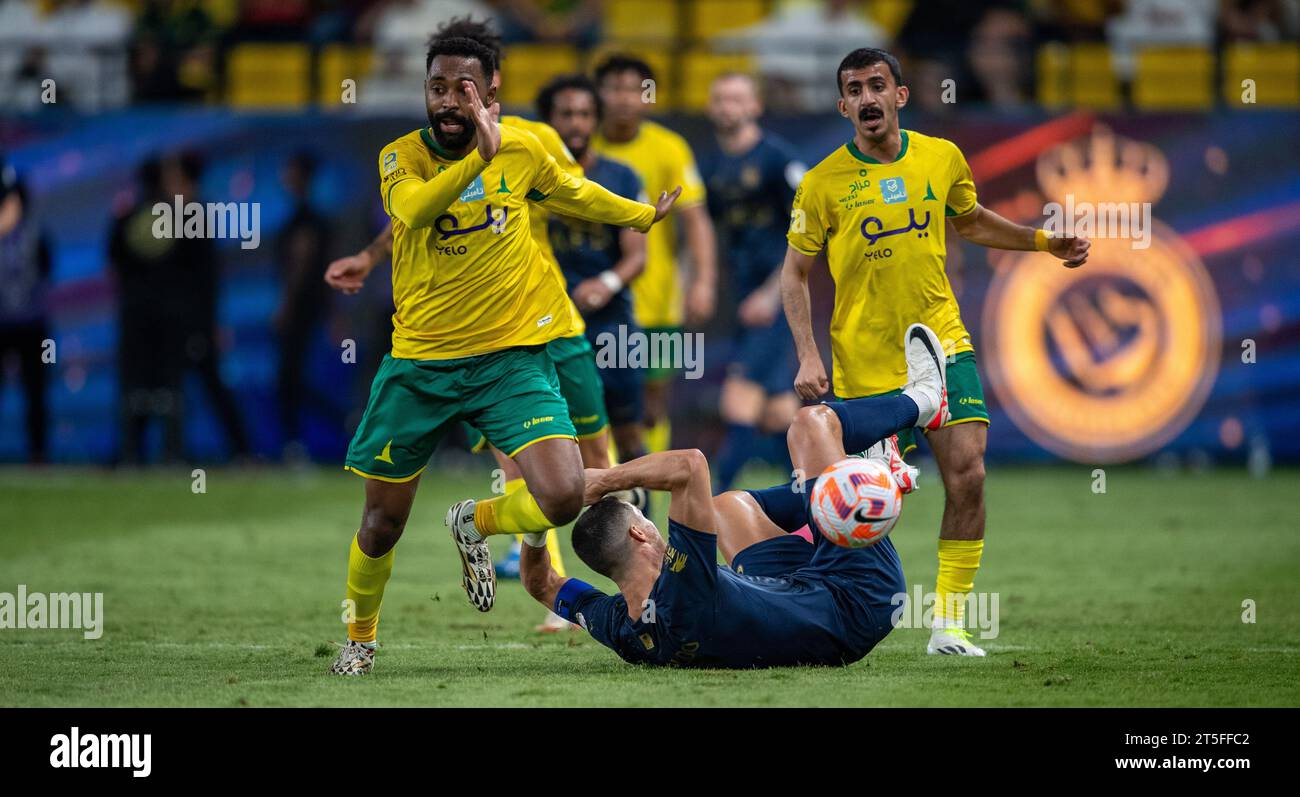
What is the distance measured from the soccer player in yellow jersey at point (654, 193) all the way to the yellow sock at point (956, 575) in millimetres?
3526

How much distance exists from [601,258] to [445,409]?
128 inches

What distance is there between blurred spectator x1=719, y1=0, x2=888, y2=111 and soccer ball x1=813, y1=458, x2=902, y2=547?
1169 centimetres

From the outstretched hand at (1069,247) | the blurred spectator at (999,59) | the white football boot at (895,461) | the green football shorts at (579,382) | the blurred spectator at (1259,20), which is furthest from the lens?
the blurred spectator at (1259,20)

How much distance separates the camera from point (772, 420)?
508 inches

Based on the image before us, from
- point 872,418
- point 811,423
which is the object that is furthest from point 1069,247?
point 811,423

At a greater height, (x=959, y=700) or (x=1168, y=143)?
(x=1168, y=143)

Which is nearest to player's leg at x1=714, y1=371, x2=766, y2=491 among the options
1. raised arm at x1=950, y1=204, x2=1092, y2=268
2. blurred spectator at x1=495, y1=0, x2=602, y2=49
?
raised arm at x1=950, y1=204, x2=1092, y2=268

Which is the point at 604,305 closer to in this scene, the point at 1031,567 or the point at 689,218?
the point at 689,218

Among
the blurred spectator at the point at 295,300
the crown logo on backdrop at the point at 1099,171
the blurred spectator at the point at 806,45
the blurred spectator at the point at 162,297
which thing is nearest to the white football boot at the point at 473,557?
the blurred spectator at the point at 295,300

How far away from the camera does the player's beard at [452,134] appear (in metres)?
7.14

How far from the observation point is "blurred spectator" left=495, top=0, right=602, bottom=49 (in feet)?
61.3

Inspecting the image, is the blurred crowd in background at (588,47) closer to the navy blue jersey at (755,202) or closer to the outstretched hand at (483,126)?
the navy blue jersey at (755,202)
